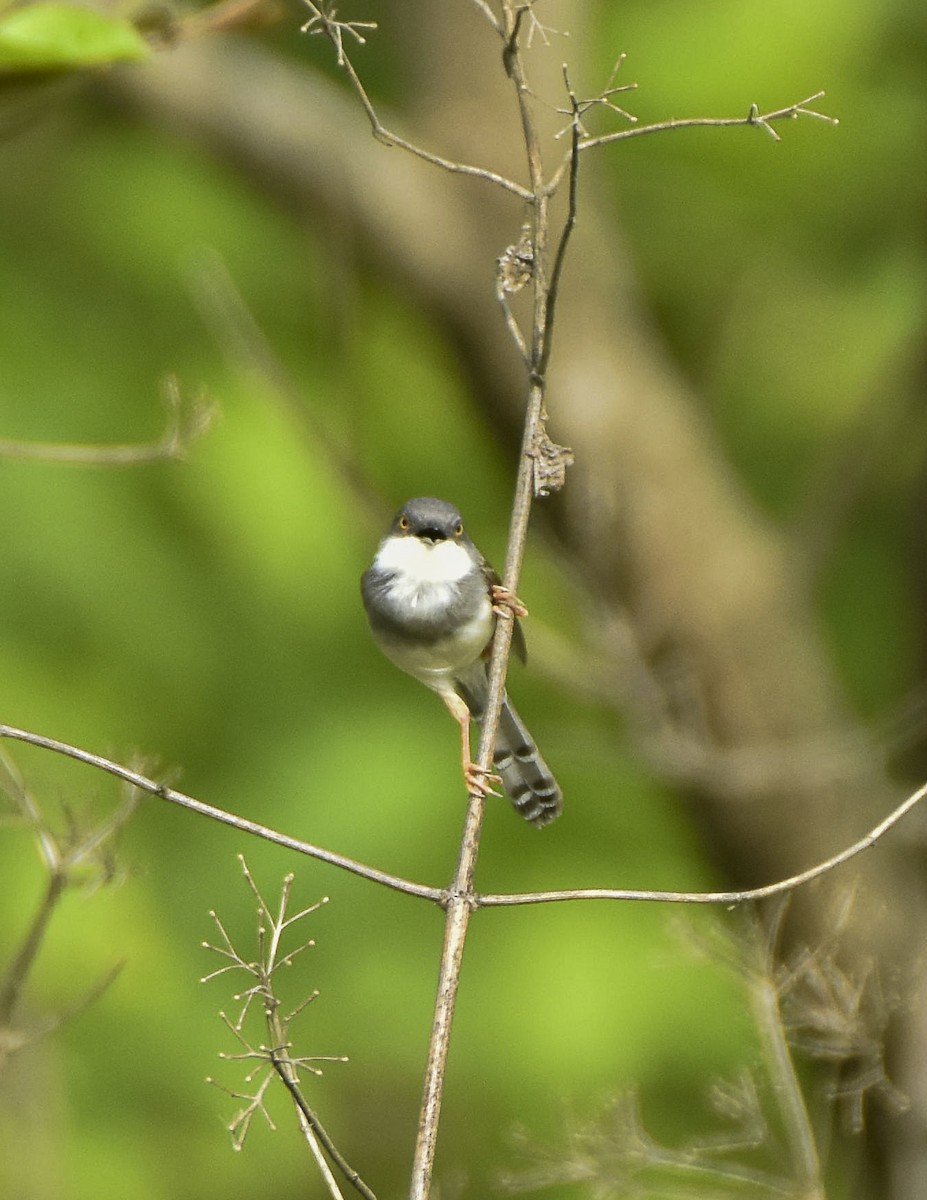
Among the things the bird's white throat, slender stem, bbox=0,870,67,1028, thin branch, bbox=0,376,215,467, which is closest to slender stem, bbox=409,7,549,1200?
slender stem, bbox=0,870,67,1028

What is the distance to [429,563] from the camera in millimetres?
3492

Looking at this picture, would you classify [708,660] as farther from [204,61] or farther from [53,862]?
[53,862]

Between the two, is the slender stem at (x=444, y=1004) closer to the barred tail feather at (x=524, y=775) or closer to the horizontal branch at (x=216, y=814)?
the horizontal branch at (x=216, y=814)

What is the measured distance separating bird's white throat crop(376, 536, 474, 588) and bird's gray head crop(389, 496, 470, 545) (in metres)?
0.02

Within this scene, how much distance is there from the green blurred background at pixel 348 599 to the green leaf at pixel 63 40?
3047 millimetres

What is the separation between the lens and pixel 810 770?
546 centimetres

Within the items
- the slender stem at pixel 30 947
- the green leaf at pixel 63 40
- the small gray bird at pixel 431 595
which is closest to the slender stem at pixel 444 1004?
the slender stem at pixel 30 947

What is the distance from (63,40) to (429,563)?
4.61ft

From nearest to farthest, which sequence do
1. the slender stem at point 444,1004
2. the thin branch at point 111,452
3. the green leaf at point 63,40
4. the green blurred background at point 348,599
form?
the slender stem at point 444,1004, the green leaf at point 63,40, the thin branch at point 111,452, the green blurred background at point 348,599

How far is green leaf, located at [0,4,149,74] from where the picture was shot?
2709 mm

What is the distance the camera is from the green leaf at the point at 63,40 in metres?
2.71

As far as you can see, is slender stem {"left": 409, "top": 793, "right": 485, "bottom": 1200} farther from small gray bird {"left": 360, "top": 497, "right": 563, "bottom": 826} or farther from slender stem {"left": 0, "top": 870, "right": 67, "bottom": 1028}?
small gray bird {"left": 360, "top": 497, "right": 563, "bottom": 826}

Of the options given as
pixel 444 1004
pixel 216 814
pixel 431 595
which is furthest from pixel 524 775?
pixel 216 814

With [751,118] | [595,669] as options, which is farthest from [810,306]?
[751,118]
